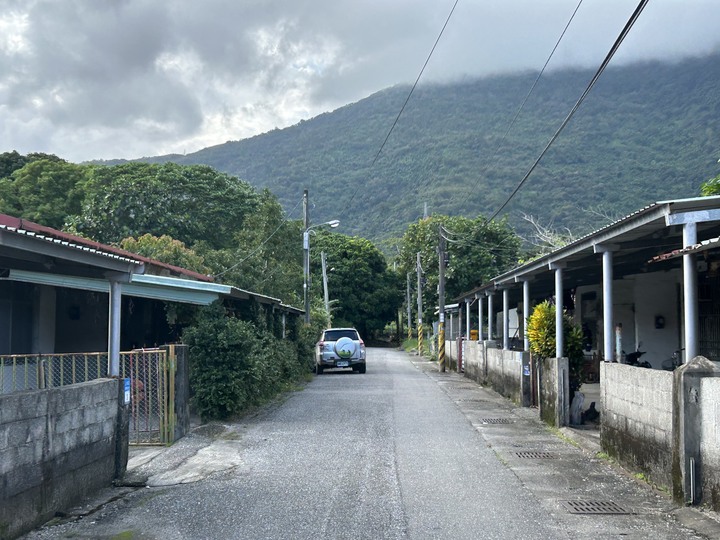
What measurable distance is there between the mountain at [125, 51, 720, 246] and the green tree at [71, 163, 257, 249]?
68.7 ft

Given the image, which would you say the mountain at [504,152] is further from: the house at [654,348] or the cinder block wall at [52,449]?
the cinder block wall at [52,449]

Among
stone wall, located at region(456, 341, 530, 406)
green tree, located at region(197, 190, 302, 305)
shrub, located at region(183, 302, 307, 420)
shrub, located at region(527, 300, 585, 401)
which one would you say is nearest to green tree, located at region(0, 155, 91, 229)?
green tree, located at region(197, 190, 302, 305)

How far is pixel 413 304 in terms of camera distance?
69562mm

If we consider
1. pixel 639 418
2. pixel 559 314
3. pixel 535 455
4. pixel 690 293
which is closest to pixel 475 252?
pixel 559 314

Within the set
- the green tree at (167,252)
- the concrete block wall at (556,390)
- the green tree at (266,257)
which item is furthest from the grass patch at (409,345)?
the concrete block wall at (556,390)

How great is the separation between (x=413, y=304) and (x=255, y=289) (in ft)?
122

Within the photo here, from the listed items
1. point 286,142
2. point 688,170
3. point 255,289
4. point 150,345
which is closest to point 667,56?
point 688,170

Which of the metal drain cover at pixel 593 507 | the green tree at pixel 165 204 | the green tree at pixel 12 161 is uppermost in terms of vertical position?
the green tree at pixel 12 161

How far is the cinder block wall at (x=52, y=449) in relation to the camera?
7062mm

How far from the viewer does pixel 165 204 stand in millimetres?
43125

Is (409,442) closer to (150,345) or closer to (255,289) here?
(150,345)

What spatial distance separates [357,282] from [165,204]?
82.1ft

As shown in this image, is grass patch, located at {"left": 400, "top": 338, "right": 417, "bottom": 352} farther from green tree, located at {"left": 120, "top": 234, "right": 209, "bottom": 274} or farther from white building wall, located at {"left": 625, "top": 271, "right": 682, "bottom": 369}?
white building wall, located at {"left": 625, "top": 271, "right": 682, "bottom": 369}

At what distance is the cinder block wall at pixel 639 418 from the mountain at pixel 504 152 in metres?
47.7
